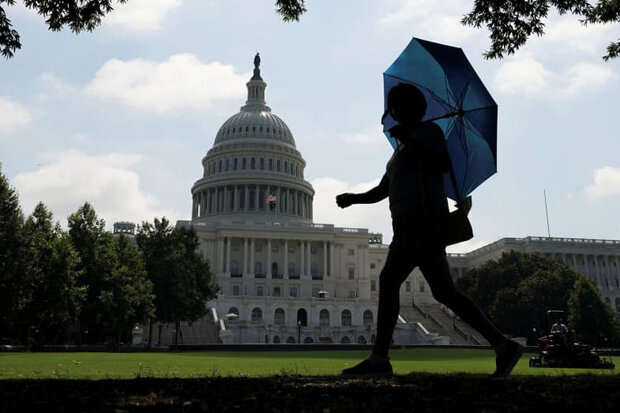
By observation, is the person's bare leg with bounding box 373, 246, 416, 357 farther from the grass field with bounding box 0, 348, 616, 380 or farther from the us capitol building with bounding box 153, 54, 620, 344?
the us capitol building with bounding box 153, 54, 620, 344

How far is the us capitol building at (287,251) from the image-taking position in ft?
310

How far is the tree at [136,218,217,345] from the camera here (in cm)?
5850

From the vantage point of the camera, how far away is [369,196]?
36.4 ft

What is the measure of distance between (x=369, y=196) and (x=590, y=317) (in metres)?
66.5

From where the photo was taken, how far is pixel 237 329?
76.2 m

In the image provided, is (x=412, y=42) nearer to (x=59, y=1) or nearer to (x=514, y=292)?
(x=59, y=1)

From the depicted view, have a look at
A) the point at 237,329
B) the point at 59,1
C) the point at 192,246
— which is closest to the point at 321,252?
the point at 237,329

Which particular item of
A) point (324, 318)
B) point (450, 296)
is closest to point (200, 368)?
point (450, 296)

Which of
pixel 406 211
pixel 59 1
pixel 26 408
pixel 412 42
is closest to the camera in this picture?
pixel 26 408

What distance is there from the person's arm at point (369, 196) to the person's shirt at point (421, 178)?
2.98 ft

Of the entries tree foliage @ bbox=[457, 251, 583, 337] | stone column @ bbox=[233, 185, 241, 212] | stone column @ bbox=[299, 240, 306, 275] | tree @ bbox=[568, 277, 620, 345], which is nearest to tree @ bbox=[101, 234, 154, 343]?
tree foliage @ bbox=[457, 251, 583, 337]

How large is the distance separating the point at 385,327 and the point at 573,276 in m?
80.2

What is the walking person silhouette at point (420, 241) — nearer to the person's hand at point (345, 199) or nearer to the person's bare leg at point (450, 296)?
the person's bare leg at point (450, 296)

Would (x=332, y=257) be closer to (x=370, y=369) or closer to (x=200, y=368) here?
(x=200, y=368)
